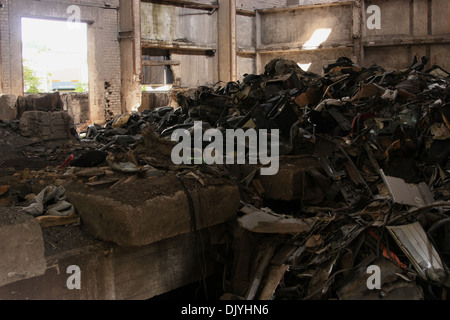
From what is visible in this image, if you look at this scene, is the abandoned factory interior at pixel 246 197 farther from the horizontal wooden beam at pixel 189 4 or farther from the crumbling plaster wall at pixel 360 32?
the crumbling plaster wall at pixel 360 32

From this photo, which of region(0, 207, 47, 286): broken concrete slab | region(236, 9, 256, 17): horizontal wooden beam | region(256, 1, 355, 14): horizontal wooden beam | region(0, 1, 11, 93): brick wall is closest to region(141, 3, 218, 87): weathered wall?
region(236, 9, 256, 17): horizontal wooden beam

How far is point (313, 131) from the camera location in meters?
6.16

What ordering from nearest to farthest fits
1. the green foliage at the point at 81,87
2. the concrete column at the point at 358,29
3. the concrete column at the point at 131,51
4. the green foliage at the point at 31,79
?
1. the concrete column at the point at 131,51
2. the concrete column at the point at 358,29
3. the green foliage at the point at 81,87
4. the green foliage at the point at 31,79

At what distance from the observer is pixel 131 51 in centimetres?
1352

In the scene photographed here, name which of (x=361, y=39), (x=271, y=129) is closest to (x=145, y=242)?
(x=271, y=129)

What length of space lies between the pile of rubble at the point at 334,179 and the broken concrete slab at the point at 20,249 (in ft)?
3.96

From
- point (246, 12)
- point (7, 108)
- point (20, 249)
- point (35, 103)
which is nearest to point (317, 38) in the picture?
point (246, 12)

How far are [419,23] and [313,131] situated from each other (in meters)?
9.86

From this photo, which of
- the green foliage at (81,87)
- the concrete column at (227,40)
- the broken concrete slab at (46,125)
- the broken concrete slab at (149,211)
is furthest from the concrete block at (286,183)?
the green foliage at (81,87)

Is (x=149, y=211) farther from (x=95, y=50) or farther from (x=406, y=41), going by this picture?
(x=406, y=41)

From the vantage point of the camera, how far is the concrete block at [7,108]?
8.55m

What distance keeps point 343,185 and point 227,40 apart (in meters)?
→ 11.3

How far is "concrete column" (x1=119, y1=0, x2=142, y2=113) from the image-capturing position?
13367mm
